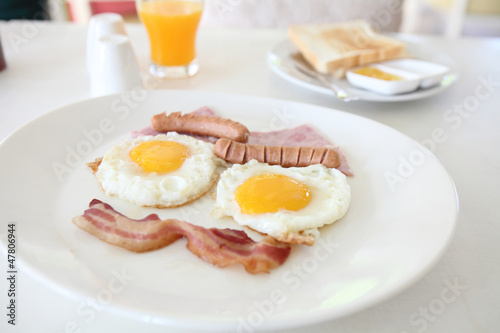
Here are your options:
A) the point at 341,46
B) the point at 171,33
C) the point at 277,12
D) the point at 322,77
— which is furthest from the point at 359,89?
the point at 277,12

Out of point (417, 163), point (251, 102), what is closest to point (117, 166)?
point (251, 102)

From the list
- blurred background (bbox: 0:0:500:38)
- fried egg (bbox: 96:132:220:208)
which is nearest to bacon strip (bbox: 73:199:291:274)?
fried egg (bbox: 96:132:220:208)

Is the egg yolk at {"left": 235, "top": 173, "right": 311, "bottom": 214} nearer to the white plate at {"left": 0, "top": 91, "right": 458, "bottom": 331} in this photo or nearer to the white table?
the white plate at {"left": 0, "top": 91, "right": 458, "bottom": 331}

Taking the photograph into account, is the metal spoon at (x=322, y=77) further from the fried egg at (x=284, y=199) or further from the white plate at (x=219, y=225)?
the fried egg at (x=284, y=199)

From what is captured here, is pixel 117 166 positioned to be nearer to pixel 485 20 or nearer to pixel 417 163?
pixel 417 163

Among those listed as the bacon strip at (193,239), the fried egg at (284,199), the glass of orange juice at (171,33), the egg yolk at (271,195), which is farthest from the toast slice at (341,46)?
the bacon strip at (193,239)

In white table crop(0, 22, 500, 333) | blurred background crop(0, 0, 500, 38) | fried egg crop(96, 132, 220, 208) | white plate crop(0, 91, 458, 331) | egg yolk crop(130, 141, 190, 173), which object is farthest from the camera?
blurred background crop(0, 0, 500, 38)

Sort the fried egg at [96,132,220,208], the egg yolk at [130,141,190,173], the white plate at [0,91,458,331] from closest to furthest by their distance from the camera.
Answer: the white plate at [0,91,458,331], the fried egg at [96,132,220,208], the egg yolk at [130,141,190,173]
